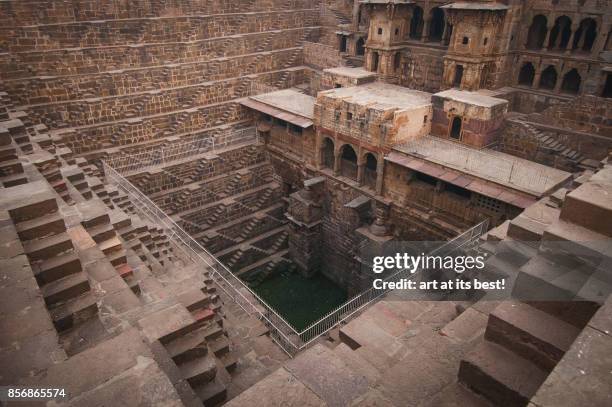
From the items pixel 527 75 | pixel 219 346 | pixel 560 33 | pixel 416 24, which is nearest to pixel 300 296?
pixel 219 346

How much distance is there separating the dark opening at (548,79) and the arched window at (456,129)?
6287 mm

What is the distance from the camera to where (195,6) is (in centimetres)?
2159

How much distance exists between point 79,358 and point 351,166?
50.5 feet

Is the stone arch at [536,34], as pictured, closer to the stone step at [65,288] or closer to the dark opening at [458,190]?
the dark opening at [458,190]

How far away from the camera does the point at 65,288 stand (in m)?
6.11

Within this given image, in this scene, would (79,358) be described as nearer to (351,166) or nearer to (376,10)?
(351,166)

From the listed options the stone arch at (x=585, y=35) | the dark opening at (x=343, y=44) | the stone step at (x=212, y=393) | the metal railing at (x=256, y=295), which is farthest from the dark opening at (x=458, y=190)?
the dark opening at (x=343, y=44)

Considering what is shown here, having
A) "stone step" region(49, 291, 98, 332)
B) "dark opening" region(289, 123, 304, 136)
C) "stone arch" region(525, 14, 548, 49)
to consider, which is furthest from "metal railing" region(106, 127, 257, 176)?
"stone arch" region(525, 14, 548, 49)

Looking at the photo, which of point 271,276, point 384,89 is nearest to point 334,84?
point 384,89

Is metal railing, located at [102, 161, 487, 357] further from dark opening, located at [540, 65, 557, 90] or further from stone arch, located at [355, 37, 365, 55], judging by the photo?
stone arch, located at [355, 37, 365, 55]

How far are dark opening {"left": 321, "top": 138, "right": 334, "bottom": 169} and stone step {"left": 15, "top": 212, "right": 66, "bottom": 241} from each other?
1407 centimetres

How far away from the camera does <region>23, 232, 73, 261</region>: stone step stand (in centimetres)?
633

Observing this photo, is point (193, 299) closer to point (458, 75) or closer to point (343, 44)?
point (458, 75)

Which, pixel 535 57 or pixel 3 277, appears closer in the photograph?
pixel 3 277
